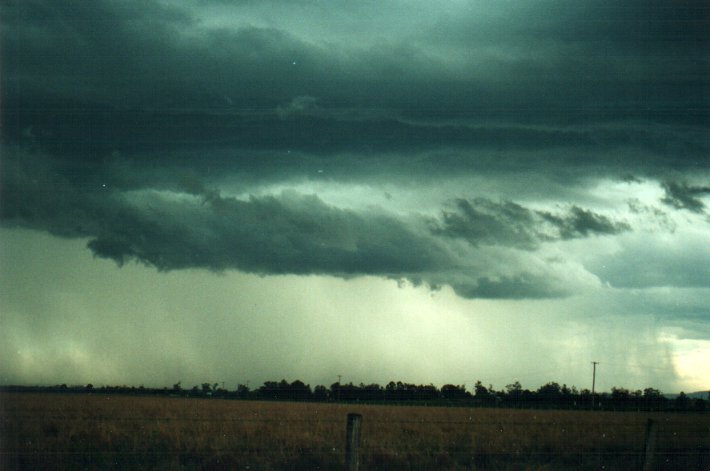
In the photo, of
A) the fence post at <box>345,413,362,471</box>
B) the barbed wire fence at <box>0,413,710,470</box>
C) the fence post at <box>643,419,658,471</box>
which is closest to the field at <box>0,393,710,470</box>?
the barbed wire fence at <box>0,413,710,470</box>

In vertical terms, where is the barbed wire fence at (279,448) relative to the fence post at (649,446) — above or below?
below

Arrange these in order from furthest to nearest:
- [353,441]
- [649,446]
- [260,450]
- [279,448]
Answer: [279,448], [260,450], [649,446], [353,441]

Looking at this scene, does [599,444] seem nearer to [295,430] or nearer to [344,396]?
[295,430]

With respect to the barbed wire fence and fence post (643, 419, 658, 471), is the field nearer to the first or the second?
the barbed wire fence

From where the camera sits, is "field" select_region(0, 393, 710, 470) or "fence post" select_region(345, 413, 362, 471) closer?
"fence post" select_region(345, 413, 362, 471)

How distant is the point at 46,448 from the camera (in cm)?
1362

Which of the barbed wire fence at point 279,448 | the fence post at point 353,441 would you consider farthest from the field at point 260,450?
the fence post at point 353,441

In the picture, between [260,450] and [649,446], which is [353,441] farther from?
[649,446]

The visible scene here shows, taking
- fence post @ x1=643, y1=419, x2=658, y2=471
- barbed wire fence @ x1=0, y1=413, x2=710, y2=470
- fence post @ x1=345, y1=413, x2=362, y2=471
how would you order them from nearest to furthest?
fence post @ x1=345, y1=413, x2=362, y2=471 < fence post @ x1=643, y1=419, x2=658, y2=471 < barbed wire fence @ x1=0, y1=413, x2=710, y2=470

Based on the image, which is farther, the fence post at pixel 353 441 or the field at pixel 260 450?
the field at pixel 260 450

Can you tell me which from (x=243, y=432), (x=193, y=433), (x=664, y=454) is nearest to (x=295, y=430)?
(x=243, y=432)

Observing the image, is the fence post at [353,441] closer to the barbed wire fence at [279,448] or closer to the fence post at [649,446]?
the barbed wire fence at [279,448]

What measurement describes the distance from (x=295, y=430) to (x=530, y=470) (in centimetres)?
824

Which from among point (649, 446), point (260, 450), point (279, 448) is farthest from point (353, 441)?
point (649, 446)
